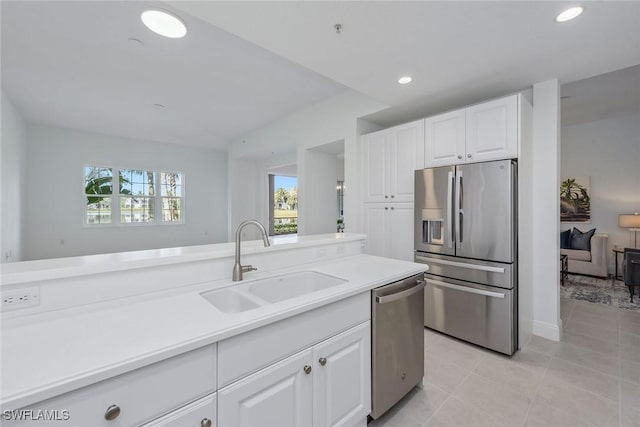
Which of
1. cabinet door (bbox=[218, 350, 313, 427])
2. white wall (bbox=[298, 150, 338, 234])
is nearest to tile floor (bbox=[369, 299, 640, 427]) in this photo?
cabinet door (bbox=[218, 350, 313, 427])

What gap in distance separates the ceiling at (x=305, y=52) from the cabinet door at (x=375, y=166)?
0.36 metres

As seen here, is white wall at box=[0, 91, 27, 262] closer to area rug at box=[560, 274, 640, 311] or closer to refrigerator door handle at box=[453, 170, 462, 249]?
refrigerator door handle at box=[453, 170, 462, 249]

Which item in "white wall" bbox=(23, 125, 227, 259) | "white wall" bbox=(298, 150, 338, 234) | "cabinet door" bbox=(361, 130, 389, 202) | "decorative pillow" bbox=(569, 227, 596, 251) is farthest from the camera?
"white wall" bbox=(23, 125, 227, 259)

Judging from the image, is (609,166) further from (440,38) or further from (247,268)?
(247,268)

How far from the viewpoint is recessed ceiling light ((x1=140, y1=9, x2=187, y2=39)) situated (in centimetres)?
209

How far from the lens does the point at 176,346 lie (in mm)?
842

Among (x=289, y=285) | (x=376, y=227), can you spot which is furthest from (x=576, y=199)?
(x=289, y=285)

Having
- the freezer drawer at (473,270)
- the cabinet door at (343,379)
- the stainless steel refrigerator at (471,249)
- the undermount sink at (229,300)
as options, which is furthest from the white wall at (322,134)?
the undermount sink at (229,300)

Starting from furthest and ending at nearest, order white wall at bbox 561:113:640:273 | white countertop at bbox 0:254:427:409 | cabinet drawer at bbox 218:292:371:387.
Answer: white wall at bbox 561:113:640:273, cabinet drawer at bbox 218:292:371:387, white countertop at bbox 0:254:427:409

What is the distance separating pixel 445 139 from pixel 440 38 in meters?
1.05

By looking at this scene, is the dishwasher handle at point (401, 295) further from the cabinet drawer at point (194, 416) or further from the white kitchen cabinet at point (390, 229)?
the white kitchen cabinet at point (390, 229)

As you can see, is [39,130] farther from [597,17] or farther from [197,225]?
[597,17]

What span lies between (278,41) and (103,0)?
1.34 meters

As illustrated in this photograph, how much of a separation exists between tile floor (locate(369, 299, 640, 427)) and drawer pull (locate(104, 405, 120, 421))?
1444 millimetres
